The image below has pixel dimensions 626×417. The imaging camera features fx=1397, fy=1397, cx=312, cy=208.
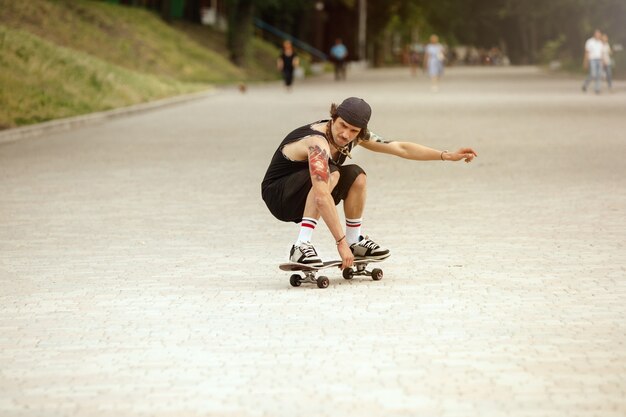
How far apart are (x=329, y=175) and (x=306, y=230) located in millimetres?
397

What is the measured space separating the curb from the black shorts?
14.1 metres

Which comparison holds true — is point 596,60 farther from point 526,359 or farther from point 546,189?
point 526,359

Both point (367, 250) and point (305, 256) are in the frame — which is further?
point (367, 250)

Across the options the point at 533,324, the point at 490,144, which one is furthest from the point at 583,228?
the point at 490,144

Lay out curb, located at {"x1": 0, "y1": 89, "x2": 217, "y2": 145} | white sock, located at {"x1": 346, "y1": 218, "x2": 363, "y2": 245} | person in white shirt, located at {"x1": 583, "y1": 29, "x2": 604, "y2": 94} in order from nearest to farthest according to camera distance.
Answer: white sock, located at {"x1": 346, "y1": 218, "x2": 363, "y2": 245} < curb, located at {"x1": 0, "y1": 89, "x2": 217, "y2": 145} < person in white shirt, located at {"x1": 583, "y1": 29, "x2": 604, "y2": 94}

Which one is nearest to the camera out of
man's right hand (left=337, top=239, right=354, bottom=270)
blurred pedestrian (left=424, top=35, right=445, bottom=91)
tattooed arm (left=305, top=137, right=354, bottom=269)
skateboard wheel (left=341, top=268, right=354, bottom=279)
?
man's right hand (left=337, top=239, right=354, bottom=270)

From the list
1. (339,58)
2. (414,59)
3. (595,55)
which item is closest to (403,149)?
(595,55)

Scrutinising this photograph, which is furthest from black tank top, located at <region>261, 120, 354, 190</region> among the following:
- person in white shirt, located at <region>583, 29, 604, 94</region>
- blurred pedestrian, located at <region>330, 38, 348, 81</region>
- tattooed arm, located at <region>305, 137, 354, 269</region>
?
blurred pedestrian, located at <region>330, 38, 348, 81</region>

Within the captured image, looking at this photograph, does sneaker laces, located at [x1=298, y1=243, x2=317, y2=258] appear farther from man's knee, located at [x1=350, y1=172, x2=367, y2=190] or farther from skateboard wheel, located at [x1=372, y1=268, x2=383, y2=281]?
man's knee, located at [x1=350, y1=172, x2=367, y2=190]

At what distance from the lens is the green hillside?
29241 millimetres

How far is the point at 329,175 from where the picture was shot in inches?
346

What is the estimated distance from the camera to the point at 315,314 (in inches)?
310

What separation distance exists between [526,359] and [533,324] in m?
0.91

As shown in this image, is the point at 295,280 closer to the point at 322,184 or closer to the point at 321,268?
the point at 321,268
